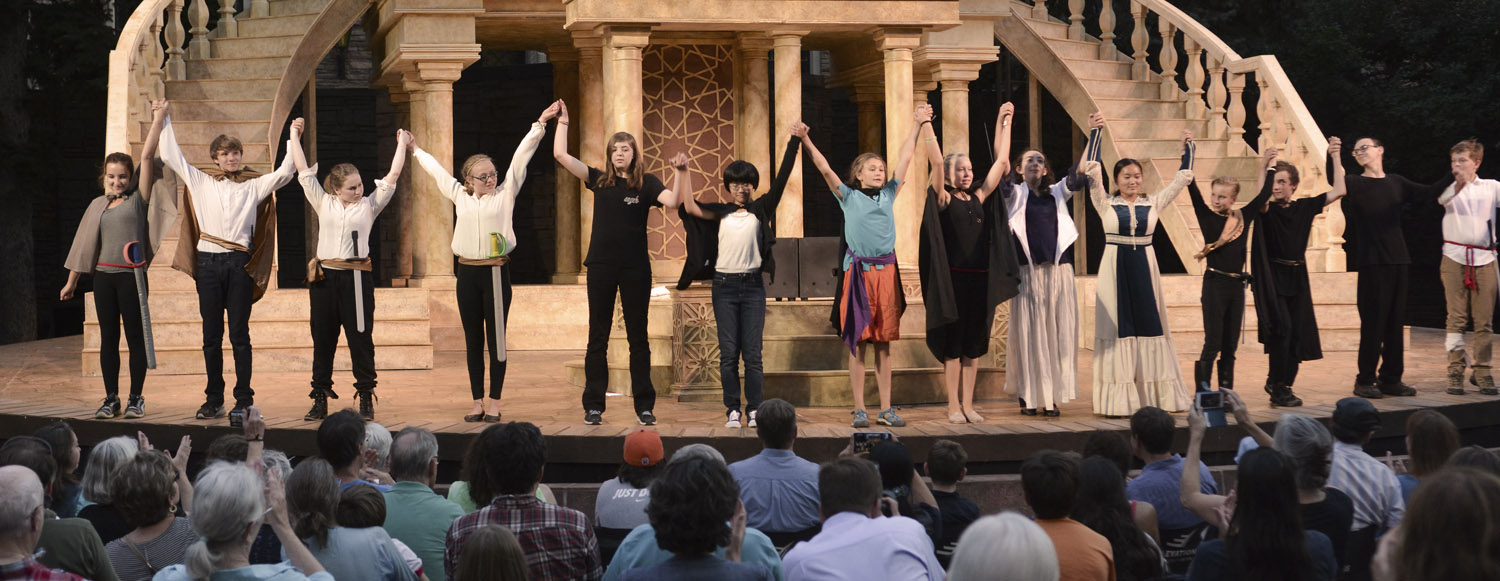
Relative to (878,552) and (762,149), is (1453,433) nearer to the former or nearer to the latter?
(878,552)

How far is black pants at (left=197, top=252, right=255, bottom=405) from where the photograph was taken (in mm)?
7035

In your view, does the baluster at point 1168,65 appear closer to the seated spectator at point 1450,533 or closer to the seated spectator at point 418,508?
the seated spectator at point 418,508

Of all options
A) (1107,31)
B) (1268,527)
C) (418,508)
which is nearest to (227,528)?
(418,508)

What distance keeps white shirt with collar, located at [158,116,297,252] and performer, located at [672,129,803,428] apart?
6.57 ft

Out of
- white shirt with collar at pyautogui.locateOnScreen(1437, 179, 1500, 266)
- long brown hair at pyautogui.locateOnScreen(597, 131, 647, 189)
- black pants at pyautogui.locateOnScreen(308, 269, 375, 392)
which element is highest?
long brown hair at pyautogui.locateOnScreen(597, 131, 647, 189)

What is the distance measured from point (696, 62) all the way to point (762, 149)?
851mm

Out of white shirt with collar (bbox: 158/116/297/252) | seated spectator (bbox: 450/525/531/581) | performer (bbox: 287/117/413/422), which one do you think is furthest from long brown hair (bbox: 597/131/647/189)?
seated spectator (bbox: 450/525/531/581)

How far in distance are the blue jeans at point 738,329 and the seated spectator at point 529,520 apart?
302cm

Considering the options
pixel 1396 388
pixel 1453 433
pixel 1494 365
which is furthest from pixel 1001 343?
pixel 1453 433

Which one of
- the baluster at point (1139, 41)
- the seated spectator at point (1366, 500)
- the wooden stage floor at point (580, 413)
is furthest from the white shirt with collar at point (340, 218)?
the baluster at point (1139, 41)

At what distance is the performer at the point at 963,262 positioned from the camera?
22.9 ft

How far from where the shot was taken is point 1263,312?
743 centimetres

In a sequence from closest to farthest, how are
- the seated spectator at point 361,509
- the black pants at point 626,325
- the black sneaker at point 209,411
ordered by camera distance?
the seated spectator at point 361,509 → the black pants at point 626,325 → the black sneaker at point 209,411

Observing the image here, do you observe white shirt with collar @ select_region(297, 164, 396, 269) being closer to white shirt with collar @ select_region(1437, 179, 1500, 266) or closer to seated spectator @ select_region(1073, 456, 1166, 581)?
seated spectator @ select_region(1073, 456, 1166, 581)
